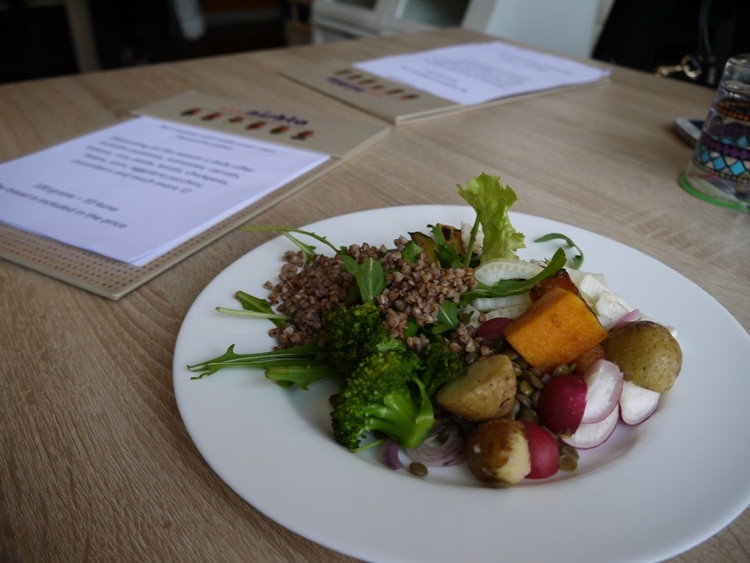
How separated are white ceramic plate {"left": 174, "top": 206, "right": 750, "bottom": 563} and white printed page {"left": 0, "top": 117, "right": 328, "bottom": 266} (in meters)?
0.27

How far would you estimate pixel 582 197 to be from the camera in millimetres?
1065

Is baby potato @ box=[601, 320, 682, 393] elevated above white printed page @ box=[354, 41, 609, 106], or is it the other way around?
white printed page @ box=[354, 41, 609, 106]

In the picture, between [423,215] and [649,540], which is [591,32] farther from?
[649,540]

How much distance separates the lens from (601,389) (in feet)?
1.85

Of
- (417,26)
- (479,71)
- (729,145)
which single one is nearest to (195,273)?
(729,145)

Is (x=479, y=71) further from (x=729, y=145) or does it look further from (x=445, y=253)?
(x=445, y=253)

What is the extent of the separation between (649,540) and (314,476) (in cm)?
26

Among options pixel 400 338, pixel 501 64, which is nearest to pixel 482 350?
pixel 400 338

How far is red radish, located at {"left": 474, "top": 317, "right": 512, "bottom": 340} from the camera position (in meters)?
0.62

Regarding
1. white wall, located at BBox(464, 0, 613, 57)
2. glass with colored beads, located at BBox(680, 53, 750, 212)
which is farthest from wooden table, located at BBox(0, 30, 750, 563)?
white wall, located at BBox(464, 0, 613, 57)

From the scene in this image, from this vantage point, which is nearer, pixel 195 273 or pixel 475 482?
pixel 475 482

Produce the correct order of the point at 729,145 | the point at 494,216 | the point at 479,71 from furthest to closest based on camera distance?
the point at 479,71, the point at 729,145, the point at 494,216

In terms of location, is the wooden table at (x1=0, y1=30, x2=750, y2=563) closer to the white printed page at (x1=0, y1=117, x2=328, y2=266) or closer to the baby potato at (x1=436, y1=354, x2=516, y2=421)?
the white printed page at (x1=0, y1=117, x2=328, y2=266)

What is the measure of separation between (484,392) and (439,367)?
2.2 inches
